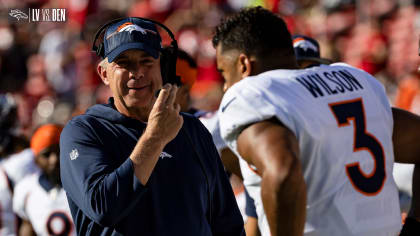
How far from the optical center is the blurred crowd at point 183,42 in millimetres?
9391

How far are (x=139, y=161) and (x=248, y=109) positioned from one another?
55 centimetres

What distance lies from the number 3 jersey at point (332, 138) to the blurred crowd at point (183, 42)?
13.7ft

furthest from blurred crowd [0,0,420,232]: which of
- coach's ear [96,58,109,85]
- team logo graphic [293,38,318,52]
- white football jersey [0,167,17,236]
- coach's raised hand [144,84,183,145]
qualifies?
coach's raised hand [144,84,183,145]

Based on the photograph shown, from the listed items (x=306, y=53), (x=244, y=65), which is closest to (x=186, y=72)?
(x=306, y=53)

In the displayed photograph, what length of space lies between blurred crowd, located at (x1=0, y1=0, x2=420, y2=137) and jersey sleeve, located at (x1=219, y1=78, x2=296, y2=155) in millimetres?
4451

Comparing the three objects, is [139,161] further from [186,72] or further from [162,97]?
[186,72]

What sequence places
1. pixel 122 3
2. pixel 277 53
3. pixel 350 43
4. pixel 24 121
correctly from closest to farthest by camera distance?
pixel 277 53 < pixel 350 43 < pixel 24 121 < pixel 122 3

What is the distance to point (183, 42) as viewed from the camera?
12.7 meters

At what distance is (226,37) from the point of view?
337cm

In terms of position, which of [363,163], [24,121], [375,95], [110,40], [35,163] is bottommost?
[24,121]

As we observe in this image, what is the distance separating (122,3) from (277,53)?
12.6m

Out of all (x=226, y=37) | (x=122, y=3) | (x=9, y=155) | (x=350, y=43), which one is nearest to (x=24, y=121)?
(x=122, y=3)

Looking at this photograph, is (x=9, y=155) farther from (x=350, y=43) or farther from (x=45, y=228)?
(x=350, y=43)

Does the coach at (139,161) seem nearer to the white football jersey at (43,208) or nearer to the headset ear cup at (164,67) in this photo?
the headset ear cup at (164,67)
